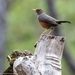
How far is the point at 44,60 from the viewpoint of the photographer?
4.70 metres

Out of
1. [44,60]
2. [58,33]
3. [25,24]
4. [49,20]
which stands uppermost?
[49,20]

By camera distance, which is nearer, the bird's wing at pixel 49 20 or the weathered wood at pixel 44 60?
the weathered wood at pixel 44 60

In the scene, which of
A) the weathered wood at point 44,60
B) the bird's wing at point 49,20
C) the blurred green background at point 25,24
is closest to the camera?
the weathered wood at point 44,60

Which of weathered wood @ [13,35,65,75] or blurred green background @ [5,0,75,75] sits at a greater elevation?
weathered wood @ [13,35,65,75]

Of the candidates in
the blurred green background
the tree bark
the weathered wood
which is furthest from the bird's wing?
the blurred green background

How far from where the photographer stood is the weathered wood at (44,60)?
4617 mm

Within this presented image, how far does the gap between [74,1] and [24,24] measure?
2.69 m

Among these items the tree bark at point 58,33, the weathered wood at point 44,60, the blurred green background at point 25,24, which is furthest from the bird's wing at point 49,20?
the blurred green background at point 25,24

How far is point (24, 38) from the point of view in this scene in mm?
18188

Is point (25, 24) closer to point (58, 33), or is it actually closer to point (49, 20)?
point (58, 33)

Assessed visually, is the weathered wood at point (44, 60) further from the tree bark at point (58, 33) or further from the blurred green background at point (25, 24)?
the blurred green background at point (25, 24)

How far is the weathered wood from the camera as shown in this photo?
15.1 ft

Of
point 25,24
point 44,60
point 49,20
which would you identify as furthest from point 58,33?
point 44,60

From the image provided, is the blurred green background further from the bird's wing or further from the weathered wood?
the weathered wood
